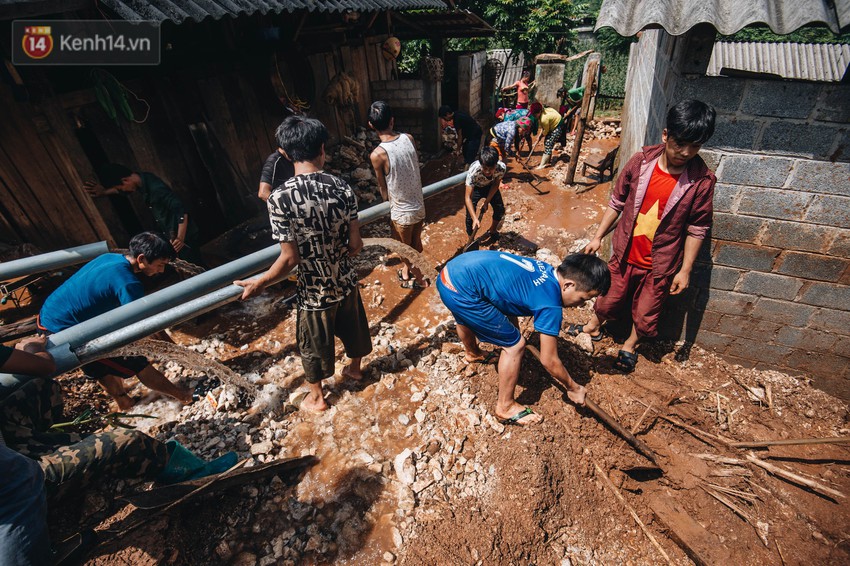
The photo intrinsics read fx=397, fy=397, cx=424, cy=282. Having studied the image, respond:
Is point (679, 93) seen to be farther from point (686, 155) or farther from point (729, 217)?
point (729, 217)

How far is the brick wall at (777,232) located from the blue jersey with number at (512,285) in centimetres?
167

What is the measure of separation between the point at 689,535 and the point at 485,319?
81.7 inches

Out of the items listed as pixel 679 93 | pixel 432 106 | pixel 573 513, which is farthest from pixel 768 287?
pixel 432 106

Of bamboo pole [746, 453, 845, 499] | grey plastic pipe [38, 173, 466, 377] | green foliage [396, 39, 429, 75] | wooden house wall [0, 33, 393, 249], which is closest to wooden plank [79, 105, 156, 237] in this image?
wooden house wall [0, 33, 393, 249]

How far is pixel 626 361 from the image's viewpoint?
149 inches

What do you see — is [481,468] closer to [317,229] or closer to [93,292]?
[317,229]

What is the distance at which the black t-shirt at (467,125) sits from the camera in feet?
25.5

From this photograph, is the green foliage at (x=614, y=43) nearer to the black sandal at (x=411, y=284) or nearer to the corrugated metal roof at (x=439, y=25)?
the corrugated metal roof at (x=439, y=25)

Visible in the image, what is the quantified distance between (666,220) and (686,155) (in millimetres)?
514

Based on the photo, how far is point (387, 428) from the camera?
3193 millimetres

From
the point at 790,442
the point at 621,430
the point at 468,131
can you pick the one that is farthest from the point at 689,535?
the point at 468,131

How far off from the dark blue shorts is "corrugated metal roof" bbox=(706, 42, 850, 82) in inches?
400

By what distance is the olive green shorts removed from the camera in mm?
3035

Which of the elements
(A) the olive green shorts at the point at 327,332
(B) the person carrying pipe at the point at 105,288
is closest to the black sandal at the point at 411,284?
(A) the olive green shorts at the point at 327,332
